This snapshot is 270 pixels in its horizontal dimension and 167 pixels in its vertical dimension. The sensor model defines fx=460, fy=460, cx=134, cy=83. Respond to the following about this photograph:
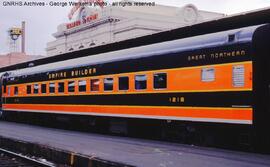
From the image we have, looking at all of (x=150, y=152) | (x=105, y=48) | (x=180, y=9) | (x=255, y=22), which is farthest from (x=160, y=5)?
(x=150, y=152)

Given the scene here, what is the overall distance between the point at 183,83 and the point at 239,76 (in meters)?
2.33

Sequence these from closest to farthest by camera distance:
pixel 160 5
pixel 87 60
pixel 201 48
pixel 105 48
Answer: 1. pixel 201 48
2. pixel 87 60
3. pixel 105 48
4. pixel 160 5

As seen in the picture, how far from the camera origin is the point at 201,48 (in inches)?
553

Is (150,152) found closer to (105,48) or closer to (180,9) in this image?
(105,48)

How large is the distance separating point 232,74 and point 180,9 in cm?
5718

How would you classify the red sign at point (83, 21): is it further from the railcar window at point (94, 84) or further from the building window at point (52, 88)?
the railcar window at point (94, 84)

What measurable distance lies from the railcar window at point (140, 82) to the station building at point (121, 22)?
42.6 meters

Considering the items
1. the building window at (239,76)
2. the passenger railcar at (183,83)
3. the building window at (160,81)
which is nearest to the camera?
the passenger railcar at (183,83)

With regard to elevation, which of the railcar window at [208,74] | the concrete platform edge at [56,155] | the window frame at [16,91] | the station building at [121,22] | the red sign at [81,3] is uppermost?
the red sign at [81,3]

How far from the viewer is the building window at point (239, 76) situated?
12562mm

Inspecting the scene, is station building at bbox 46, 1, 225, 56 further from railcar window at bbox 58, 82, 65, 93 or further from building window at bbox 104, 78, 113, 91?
building window at bbox 104, 78, 113, 91

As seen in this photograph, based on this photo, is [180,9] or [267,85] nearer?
[267,85]

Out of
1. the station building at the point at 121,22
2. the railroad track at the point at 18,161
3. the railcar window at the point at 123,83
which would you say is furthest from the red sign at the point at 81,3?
the railroad track at the point at 18,161

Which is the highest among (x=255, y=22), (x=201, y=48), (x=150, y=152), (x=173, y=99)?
(x=255, y=22)
